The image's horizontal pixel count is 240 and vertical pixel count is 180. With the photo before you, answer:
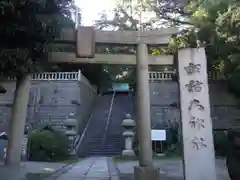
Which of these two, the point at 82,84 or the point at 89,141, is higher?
the point at 82,84

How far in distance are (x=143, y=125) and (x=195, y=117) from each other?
131 cm

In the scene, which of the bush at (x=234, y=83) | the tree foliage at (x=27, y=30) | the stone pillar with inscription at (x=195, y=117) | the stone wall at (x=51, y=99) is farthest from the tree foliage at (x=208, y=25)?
the stone wall at (x=51, y=99)

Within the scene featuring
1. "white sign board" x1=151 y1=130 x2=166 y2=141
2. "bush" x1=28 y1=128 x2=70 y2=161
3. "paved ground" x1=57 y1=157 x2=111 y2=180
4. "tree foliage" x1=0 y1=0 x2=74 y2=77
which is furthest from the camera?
"white sign board" x1=151 y1=130 x2=166 y2=141

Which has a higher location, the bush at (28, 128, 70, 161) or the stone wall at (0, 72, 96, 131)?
the stone wall at (0, 72, 96, 131)

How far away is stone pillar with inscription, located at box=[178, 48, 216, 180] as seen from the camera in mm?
6148

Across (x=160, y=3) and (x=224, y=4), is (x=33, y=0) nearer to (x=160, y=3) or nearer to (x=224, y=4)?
(x=224, y=4)

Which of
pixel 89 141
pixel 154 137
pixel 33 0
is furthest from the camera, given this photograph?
pixel 89 141

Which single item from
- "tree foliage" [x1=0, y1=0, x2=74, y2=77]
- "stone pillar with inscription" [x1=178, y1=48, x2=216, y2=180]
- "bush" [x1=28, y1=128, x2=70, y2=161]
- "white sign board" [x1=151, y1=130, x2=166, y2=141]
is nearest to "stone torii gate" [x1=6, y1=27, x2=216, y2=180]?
"stone pillar with inscription" [x1=178, y1=48, x2=216, y2=180]

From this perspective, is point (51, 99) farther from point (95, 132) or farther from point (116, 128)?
point (116, 128)

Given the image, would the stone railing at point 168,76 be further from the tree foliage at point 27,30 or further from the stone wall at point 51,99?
the tree foliage at point 27,30

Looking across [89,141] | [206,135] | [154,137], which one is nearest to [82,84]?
[89,141]

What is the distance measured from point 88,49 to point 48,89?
13.9m

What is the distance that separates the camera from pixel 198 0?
13.5 metres

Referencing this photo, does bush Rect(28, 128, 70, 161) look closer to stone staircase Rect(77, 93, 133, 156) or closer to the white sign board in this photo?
stone staircase Rect(77, 93, 133, 156)
